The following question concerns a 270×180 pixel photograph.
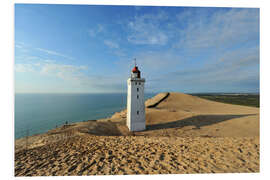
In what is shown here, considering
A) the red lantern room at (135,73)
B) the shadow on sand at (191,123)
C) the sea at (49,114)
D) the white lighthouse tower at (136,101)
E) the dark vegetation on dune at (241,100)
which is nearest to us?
the white lighthouse tower at (136,101)

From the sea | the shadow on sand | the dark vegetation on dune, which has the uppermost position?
the shadow on sand

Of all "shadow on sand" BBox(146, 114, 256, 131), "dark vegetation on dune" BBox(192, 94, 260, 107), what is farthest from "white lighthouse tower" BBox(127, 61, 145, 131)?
"dark vegetation on dune" BBox(192, 94, 260, 107)

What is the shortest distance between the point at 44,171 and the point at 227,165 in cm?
560

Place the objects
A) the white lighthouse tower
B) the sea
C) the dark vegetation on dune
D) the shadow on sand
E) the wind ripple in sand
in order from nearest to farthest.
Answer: the wind ripple in sand
the white lighthouse tower
the shadow on sand
the sea
the dark vegetation on dune

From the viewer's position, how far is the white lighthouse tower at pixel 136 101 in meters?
8.95

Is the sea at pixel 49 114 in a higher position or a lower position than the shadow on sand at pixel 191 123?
lower

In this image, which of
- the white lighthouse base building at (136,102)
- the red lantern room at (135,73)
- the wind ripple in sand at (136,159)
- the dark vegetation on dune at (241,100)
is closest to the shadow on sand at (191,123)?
the white lighthouse base building at (136,102)

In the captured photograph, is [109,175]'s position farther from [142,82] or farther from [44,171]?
[142,82]

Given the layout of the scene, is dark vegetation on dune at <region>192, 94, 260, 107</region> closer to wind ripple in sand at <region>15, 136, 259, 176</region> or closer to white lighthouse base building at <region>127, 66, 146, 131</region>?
white lighthouse base building at <region>127, 66, 146, 131</region>

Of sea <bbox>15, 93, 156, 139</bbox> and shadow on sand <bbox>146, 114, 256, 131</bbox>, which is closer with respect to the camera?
shadow on sand <bbox>146, 114, 256, 131</bbox>

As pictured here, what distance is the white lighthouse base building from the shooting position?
8.95 metres

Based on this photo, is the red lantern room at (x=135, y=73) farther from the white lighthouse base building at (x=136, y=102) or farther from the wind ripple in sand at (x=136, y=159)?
the wind ripple in sand at (x=136, y=159)
